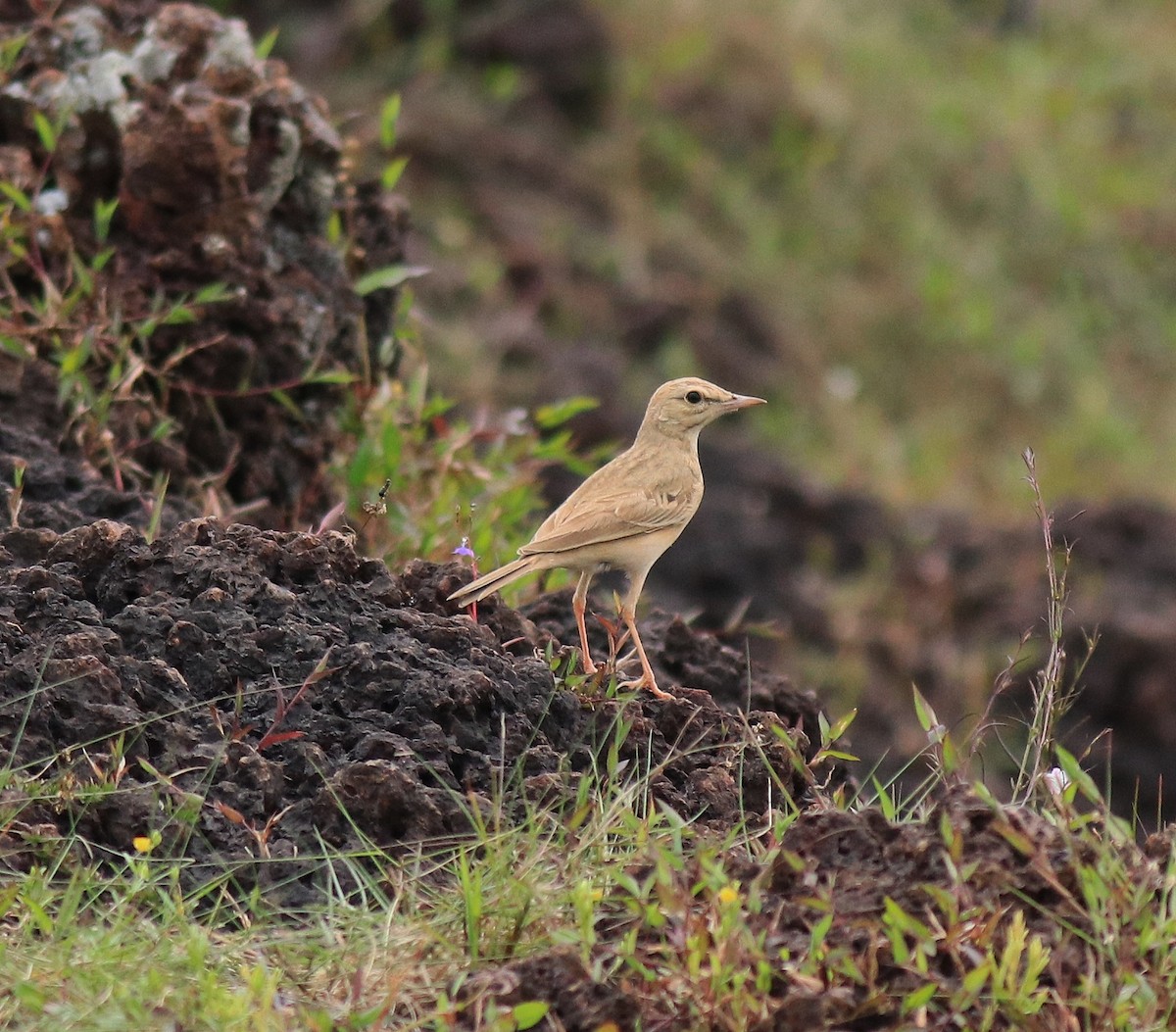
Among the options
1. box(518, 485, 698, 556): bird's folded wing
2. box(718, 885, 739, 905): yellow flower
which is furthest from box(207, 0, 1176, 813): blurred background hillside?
box(718, 885, 739, 905): yellow flower

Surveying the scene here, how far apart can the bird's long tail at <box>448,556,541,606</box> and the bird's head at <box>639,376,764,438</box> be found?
0.92m

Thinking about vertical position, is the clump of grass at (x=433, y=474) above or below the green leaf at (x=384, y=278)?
below

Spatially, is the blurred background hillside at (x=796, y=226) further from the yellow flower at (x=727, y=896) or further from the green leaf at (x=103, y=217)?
the yellow flower at (x=727, y=896)

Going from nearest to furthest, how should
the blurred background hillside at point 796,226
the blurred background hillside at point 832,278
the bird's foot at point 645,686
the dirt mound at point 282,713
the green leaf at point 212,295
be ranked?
1. the dirt mound at point 282,713
2. the bird's foot at point 645,686
3. the green leaf at point 212,295
4. the blurred background hillside at point 832,278
5. the blurred background hillside at point 796,226

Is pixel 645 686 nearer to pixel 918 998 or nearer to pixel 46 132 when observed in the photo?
pixel 918 998

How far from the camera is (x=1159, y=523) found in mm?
10578

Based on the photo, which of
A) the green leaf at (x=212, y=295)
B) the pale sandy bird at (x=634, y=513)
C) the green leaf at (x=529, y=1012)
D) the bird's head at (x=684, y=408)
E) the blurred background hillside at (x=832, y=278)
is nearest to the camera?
the green leaf at (x=529, y=1012)

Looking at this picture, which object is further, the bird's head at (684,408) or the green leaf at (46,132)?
the green leaf at (46,132)

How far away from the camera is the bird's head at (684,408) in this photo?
524cm

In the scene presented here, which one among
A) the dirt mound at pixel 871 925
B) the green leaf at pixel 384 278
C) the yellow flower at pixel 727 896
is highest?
the green leaf at pixel 384 278

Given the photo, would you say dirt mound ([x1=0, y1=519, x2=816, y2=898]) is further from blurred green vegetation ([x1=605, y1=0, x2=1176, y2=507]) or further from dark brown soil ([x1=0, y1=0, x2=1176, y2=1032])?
blurred green vegetation ([x1=605, y1=0, x2=1176, y2=507])

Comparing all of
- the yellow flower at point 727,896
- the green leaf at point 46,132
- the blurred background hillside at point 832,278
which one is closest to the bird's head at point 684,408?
the green leaf at point 46,132

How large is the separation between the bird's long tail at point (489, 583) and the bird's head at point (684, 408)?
92 cm

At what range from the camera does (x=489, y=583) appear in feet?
14.4
